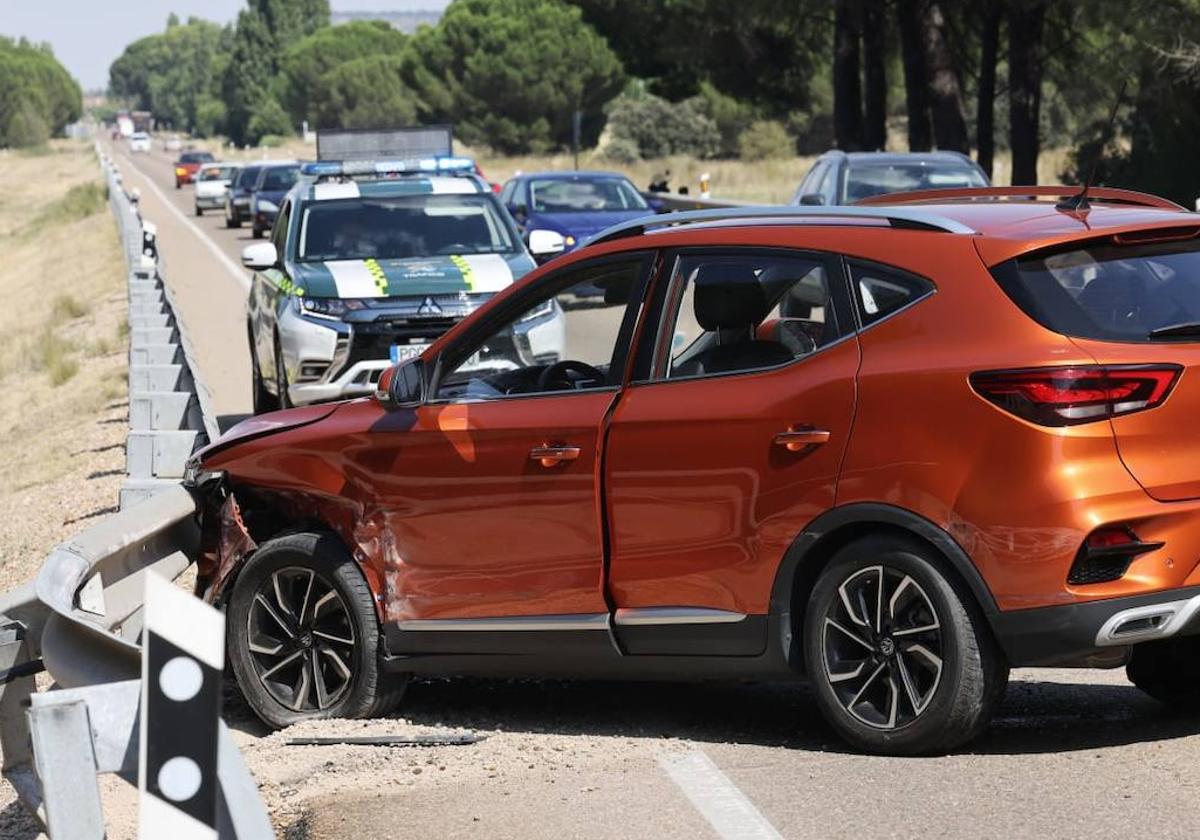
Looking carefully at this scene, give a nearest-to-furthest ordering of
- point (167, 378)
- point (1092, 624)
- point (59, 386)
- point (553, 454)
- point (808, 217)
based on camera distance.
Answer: point (1092, 624)
point (808, 217)
point (553, 454)
point (167, 378)
point (59, 386)

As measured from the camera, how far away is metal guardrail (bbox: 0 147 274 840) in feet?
13.6

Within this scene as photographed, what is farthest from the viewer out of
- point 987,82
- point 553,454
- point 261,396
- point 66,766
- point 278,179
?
point 278,179

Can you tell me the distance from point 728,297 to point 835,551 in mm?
974

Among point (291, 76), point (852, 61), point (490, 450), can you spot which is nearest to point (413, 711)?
point (490, 450)

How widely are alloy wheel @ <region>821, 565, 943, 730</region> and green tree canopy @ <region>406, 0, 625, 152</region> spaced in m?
88.1

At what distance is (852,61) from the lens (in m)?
41.9

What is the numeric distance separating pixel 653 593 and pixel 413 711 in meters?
1.34

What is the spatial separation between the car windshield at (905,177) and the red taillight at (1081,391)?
1459 centimetres

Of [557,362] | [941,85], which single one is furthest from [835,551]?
[941,85]

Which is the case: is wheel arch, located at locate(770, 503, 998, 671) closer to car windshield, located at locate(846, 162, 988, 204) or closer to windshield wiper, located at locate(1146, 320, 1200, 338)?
windshield wiper, located at locate(1146, 320, 1200, 338)

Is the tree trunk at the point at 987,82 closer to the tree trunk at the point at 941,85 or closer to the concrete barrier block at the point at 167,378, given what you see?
the tree trunk at the point at 941,85

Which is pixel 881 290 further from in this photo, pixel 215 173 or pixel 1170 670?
pixel 215 173

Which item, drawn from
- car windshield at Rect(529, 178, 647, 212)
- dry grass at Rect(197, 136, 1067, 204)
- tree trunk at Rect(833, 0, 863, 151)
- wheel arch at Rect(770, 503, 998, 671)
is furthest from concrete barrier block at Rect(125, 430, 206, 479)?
dry grass at Rect(197, 136, 1067, 204)

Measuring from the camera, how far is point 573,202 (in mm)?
26812
